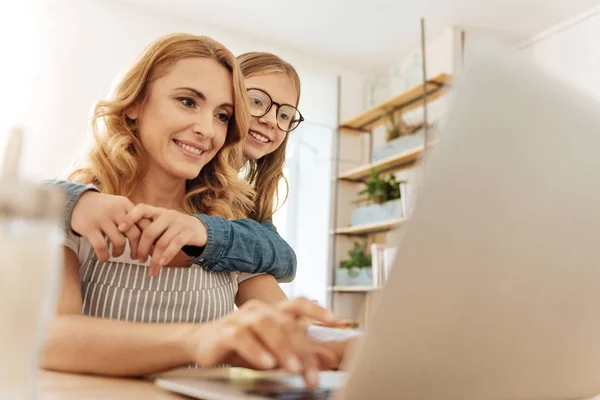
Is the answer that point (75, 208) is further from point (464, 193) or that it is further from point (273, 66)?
point (273, 66)

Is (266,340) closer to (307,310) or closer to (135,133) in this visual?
(307,310)

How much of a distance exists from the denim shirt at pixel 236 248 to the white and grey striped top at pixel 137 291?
0.05 metres

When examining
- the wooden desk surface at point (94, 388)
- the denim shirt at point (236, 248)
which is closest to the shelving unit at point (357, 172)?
the denim shirt at point (236, 248)

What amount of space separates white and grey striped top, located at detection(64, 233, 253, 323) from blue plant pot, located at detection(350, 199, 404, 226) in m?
2.66

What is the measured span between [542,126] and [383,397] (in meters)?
0.19

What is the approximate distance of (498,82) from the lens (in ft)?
0.95

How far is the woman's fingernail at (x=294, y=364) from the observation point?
16.2 inches

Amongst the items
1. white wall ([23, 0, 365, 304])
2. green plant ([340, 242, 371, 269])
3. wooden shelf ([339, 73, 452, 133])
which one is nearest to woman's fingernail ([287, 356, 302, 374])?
white wall ([23, 0, 365, 304])

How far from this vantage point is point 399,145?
3770mm

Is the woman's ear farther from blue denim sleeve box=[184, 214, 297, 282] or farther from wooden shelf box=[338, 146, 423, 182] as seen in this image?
wooden shelf box=[338, 146, 423, 182]

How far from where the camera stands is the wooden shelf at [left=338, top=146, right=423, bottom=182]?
3.59 metres

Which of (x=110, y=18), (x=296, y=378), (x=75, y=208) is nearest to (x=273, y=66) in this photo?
(x=75, y=208)

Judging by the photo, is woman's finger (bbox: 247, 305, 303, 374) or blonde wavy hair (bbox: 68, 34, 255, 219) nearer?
woman's finger (bbox: 247, 305, 303, 374)

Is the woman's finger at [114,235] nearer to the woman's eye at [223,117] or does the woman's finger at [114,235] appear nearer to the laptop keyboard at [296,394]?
the laptop keyboard at [296,394]
